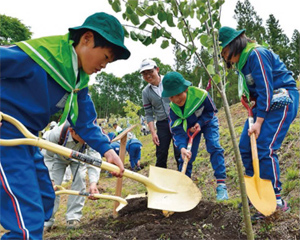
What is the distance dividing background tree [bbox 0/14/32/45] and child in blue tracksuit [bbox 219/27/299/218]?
2785 centimetres

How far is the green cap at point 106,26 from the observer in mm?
1826

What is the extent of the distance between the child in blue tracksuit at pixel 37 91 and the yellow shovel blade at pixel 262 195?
1.15 metres

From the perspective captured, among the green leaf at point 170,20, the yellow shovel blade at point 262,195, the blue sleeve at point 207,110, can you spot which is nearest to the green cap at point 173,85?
the blue sleeve at point 207,110

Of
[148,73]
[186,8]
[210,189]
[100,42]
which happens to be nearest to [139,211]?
[210,189]

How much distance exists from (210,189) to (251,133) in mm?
1693

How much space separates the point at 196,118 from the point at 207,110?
0.18 m

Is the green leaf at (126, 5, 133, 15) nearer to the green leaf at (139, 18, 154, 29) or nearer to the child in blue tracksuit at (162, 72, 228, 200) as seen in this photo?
the green leaf at (139, 18, 154, 29)

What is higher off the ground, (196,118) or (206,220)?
(196,118)

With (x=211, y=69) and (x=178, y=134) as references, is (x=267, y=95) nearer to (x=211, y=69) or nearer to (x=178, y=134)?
(x=211, y=69)

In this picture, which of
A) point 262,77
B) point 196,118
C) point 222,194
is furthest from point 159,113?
point 262,77

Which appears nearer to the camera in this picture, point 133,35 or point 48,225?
point 133,35

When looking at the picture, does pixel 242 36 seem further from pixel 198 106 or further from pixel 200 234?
pixel 200 234

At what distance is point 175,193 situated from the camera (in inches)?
98.8

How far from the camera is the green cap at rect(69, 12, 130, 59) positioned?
183 cm
